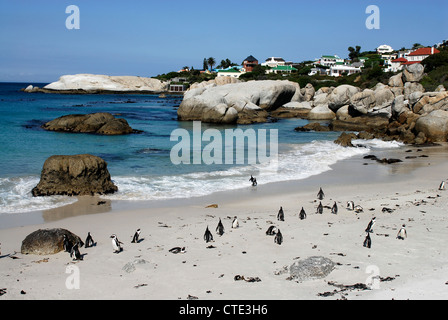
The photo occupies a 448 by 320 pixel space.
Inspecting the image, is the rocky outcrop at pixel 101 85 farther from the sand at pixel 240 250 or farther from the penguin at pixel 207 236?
the penguin at pixel 207 236

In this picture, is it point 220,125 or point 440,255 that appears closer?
point 440,255

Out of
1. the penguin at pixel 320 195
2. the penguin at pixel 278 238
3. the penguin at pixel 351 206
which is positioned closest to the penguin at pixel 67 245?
the penguin at pixel 278 238

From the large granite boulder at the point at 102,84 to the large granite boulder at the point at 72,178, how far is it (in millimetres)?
118794

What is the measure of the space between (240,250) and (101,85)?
13430 centimetres

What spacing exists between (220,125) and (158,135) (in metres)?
10.9

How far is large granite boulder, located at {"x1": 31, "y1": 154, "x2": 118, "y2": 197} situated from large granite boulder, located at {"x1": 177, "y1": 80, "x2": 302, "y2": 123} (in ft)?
103

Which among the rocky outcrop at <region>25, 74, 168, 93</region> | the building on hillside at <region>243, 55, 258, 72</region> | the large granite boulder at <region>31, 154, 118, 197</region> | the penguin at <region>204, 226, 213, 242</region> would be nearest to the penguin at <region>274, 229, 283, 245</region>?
the penguin at <region>204, 226, 213, 242</region>

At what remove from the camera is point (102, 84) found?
13738cm

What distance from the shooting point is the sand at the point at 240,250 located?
8.33 metres

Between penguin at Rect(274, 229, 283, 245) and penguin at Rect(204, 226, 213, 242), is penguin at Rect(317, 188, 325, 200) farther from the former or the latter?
penguin at Rect(204, 226, 213, 242)

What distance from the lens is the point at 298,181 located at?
65.1 ft

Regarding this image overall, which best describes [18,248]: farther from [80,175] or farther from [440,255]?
[440,255]

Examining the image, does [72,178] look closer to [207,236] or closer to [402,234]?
[207,236]
